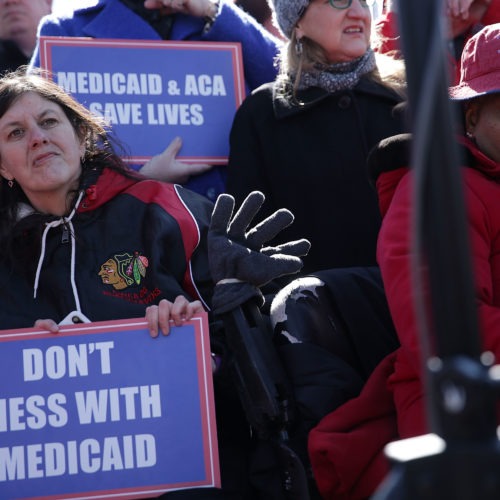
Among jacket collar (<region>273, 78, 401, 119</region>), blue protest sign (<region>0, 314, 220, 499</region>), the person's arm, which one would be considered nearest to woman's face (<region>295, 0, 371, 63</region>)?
jacket collar (<region>273, 78, 401, 119</region>)

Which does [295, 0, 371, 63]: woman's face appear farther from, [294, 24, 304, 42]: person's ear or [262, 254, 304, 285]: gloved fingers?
[262, 254, 304, 285]: gloved fingers

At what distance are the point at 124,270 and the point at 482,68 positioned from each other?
121 cm

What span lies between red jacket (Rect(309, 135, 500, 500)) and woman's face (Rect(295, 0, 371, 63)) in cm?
130

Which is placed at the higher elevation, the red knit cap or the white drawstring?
the red knit cap

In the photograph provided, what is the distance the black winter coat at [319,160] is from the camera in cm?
366

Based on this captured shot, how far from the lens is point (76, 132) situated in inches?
140

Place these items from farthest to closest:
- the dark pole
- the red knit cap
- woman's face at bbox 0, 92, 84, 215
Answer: woman's face at bbox 0, 92, 84, 215
the red knit cap
the dark pole

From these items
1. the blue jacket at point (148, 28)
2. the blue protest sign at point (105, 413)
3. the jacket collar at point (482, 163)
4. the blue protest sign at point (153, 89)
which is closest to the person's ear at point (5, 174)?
the blue protest sign at point (153, 89)

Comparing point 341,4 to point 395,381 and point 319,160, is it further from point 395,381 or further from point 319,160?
point 395,381

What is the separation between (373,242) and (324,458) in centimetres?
130

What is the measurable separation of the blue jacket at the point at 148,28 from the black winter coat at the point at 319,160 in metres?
0.31

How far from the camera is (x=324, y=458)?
2492mm

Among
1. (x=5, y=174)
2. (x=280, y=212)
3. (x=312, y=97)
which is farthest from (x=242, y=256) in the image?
(x=312, y=97)

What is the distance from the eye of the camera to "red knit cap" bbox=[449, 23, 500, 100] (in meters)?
2.69
